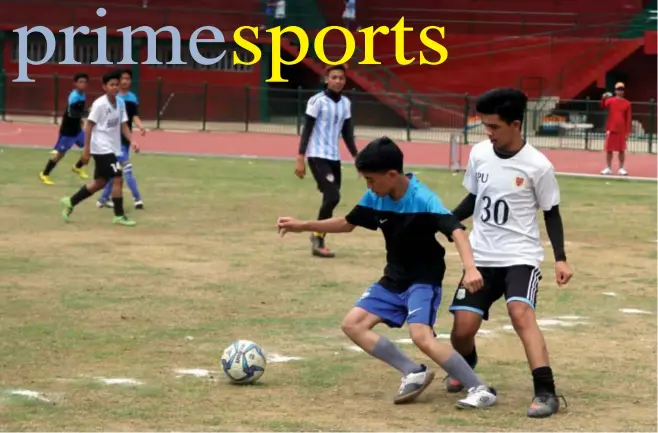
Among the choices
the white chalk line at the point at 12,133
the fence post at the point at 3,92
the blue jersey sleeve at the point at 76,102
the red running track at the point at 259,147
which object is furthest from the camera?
the fence post at the point at 3,92

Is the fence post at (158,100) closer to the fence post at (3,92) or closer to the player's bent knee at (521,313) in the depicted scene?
the fence post at (3,92)

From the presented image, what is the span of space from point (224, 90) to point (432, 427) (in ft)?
115

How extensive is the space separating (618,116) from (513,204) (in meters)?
19.7

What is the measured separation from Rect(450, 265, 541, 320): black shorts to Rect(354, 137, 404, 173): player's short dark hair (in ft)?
2.70

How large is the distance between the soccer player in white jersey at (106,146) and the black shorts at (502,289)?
29.6 ft

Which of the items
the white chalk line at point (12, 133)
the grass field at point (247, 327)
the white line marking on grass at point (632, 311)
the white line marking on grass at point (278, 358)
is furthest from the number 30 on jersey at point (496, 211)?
the white chalk line at point (12, 133)

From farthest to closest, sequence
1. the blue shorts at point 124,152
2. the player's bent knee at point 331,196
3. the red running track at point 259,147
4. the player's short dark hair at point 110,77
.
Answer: the red running track at point 259,147 → the blue shorts at point 124,152 → the player's short dark hair at point 110,77 → the player's bent knee at point 331,196

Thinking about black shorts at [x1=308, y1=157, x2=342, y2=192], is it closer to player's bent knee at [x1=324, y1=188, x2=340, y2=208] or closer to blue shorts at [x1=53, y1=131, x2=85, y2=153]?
player's bent knee at [x1=324, y1=188, x2=340, y2=208]

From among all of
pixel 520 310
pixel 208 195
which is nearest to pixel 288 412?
pixel 520 310

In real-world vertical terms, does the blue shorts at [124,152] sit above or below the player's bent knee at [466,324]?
above

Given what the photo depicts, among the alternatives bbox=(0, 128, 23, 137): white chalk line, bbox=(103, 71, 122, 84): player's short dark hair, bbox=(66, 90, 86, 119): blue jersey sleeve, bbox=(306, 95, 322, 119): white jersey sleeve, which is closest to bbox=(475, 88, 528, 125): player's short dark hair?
bbox=(306, 95, 322, 119): white jersey sleeve

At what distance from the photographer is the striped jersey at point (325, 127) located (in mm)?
14484

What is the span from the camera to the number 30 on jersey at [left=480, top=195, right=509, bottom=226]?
313 inches

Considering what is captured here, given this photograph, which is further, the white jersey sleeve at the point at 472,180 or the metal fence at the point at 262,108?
the metal fence at the point at 262,108
